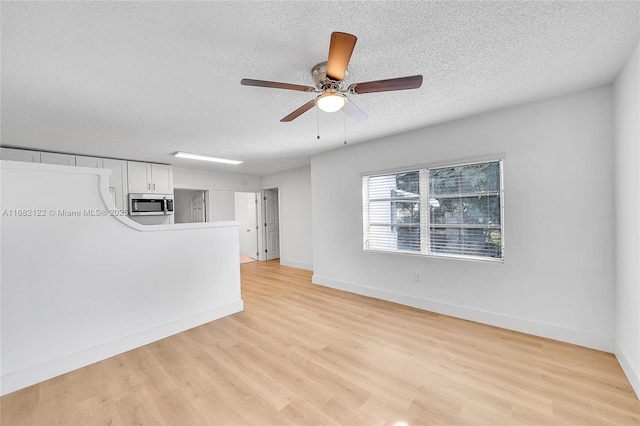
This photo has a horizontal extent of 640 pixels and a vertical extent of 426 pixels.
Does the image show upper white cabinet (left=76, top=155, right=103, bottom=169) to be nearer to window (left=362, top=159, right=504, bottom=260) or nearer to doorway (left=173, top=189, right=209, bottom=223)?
doorway (left=173, top=189, right=209, bottom=223)

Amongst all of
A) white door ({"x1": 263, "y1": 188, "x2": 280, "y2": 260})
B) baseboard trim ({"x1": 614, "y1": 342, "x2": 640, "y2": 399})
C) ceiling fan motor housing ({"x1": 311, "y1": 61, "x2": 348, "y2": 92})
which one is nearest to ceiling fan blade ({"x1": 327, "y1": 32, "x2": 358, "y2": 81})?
ceiling fan motor housing ({"x1": 311, "y1": 61, "x2": 348, "y2": 92})

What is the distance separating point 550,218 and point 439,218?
3.66ft

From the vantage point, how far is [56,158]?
14.2 feet

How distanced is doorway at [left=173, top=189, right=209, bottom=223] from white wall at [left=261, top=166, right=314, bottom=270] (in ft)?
6.35

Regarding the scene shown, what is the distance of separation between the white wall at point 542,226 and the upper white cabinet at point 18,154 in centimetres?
585

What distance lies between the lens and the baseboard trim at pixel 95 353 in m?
2.09

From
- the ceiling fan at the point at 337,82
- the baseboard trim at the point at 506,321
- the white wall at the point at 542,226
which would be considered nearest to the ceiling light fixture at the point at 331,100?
the ceiling fan at the point at 337,82

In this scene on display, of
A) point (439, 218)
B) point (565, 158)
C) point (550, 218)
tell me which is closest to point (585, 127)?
point (565, 158)

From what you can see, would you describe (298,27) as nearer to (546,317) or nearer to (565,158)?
(565,158)

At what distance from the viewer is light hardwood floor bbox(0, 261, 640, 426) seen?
68.6 inches

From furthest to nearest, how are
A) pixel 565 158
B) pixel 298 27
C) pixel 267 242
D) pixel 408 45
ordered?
pixel 267 242 → pixel 565 158 → pixel 408 45 → pixel 298 27

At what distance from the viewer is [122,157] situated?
488cm

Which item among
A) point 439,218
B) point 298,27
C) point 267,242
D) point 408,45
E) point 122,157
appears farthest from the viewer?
point 267,242

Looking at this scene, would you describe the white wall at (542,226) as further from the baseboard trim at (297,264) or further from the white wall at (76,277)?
the white wall at (76,277)
